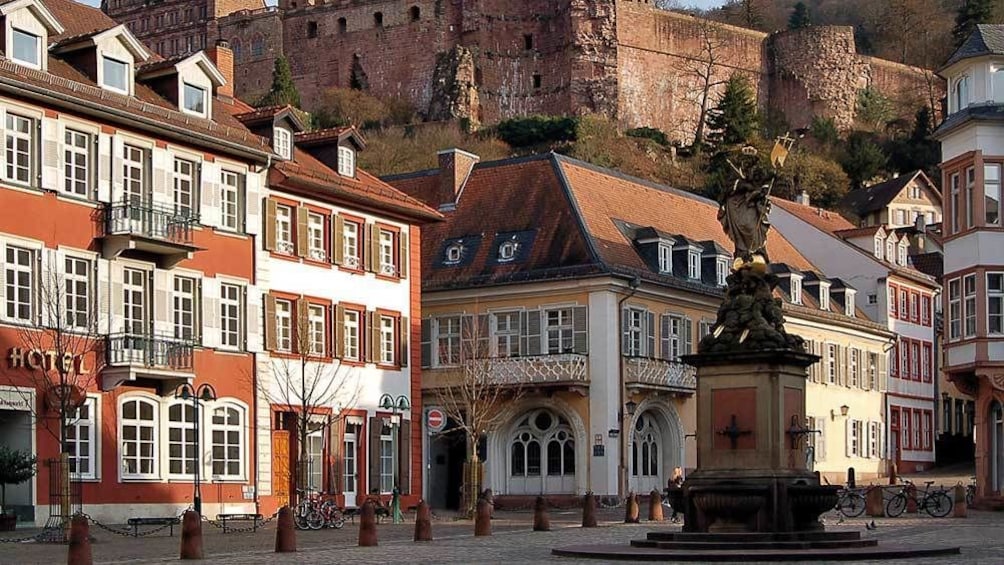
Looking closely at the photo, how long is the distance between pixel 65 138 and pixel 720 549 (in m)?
18.9

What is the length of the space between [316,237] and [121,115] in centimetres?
834

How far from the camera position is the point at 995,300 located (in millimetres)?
45344

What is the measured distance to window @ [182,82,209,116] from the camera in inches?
1649

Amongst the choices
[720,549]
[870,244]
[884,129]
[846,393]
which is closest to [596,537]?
[720,549]

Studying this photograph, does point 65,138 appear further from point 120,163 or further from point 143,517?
point 143,517

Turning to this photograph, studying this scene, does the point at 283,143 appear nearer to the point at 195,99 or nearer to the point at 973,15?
the point at 195,99

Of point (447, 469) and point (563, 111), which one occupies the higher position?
point (563, 111)

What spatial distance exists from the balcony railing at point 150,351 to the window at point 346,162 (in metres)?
8.83

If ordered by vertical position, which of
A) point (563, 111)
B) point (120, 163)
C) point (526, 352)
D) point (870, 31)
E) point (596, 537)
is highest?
point (870, 31)

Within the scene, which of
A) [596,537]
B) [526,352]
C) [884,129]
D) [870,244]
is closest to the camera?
[596,537]

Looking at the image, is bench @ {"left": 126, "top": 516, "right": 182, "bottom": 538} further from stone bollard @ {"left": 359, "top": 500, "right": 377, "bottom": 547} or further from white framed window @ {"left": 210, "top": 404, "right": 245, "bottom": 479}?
stone bollard @ {"left": 359, "top": 500, "right": 377, "bottom": 547}

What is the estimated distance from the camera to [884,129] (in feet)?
432

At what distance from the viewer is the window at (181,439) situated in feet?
133

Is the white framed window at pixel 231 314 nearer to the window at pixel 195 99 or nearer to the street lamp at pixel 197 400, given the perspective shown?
the street lamp at pixel 197 400
